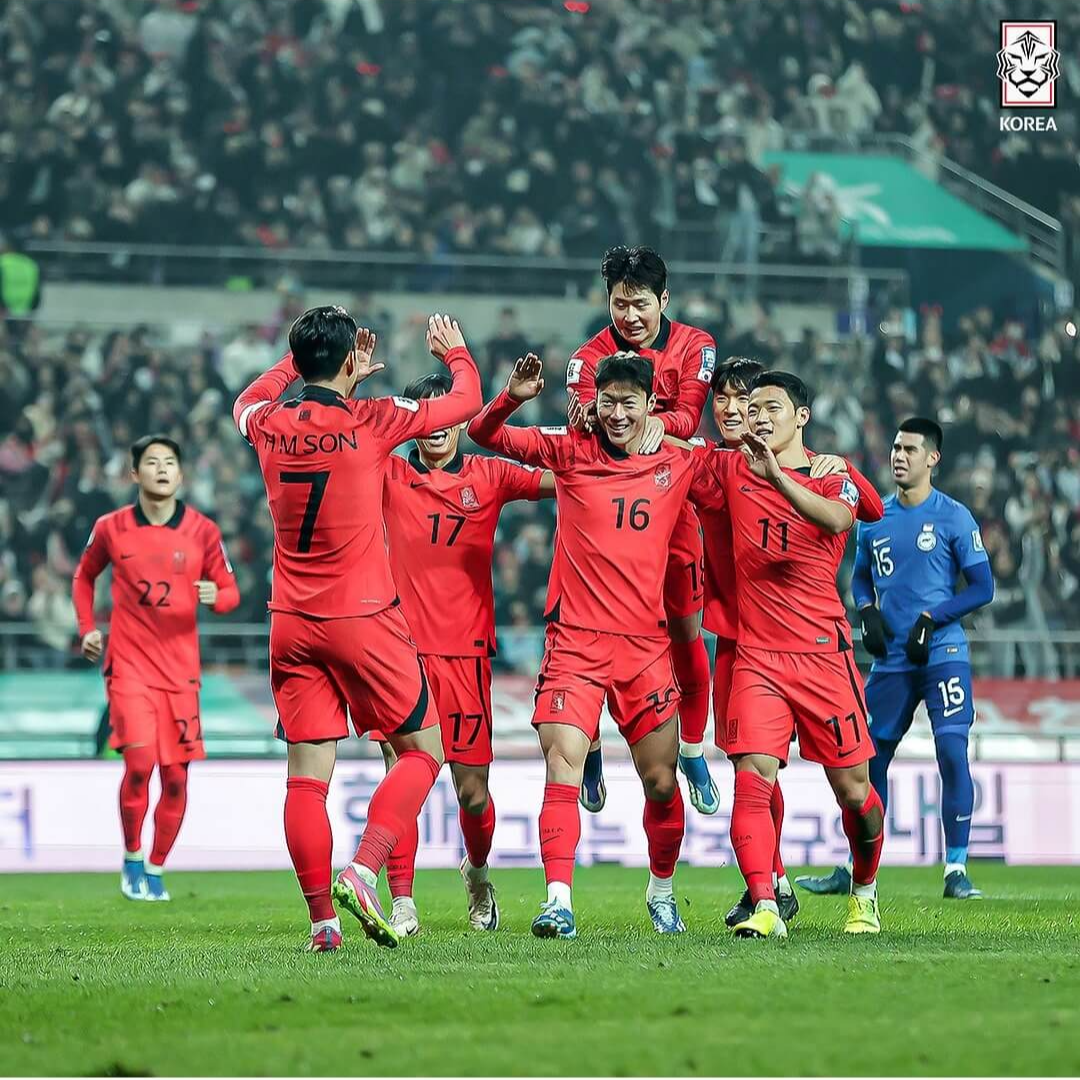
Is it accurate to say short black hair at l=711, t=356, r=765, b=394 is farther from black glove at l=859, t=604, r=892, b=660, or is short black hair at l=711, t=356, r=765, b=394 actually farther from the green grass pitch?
the green grass pitch

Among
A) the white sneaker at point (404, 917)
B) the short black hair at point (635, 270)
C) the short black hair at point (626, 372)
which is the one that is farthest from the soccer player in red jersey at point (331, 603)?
the short black hair at point (635, 270)

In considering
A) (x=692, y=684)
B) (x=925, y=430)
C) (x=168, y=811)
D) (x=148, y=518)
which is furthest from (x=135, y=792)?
(x=925, y=430)

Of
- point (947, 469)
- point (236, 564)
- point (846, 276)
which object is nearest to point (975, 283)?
point (846, 276)

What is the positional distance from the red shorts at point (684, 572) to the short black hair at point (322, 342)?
2.01m

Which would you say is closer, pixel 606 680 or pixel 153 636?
pixel 606 680

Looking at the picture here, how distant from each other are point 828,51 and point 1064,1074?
23714mm

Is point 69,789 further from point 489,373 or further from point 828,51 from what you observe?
point 828,51

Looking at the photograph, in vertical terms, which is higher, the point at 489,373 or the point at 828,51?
the point at 828,51

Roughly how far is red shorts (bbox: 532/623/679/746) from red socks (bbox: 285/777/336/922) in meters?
0.95

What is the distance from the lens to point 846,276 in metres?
22.5

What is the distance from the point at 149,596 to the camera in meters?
10.6

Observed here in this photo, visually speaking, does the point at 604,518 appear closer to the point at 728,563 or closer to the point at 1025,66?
the point at 728,563

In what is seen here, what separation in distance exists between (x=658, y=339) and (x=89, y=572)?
4320 mm

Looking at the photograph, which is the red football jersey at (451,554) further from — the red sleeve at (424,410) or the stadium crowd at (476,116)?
the stadium crowd at (476,116)
